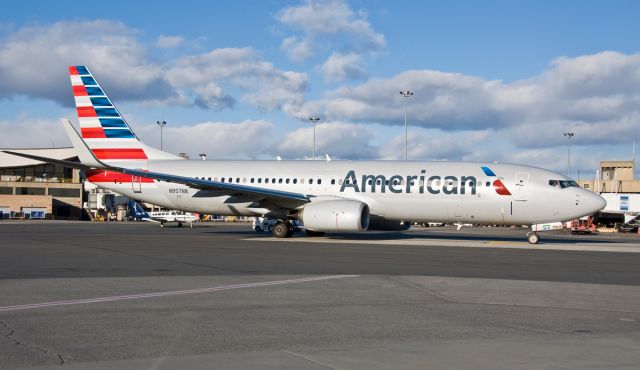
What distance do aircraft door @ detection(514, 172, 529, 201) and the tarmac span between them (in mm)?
10575

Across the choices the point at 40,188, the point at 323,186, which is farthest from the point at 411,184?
the point at 40,188

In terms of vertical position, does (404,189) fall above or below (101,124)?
below

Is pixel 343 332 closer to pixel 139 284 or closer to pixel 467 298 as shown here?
pixel 467 298

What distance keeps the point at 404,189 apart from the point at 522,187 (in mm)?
5216

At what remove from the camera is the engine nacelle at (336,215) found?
30.4 metres

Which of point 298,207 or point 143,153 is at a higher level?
point 143,153

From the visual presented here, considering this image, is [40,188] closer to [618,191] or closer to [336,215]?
[336,215]

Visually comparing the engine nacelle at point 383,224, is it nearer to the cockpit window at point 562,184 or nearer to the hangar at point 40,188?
the cockpit window at point 562,184

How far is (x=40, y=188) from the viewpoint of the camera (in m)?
95.1

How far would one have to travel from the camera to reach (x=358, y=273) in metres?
17.1

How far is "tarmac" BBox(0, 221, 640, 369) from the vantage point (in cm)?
763

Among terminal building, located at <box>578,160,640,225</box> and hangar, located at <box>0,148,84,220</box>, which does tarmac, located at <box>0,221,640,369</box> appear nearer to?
terminal building, located at <box>578,160,640,225</box>

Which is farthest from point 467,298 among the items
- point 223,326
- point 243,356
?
point 243,356

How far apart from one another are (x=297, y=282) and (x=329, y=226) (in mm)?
16073
